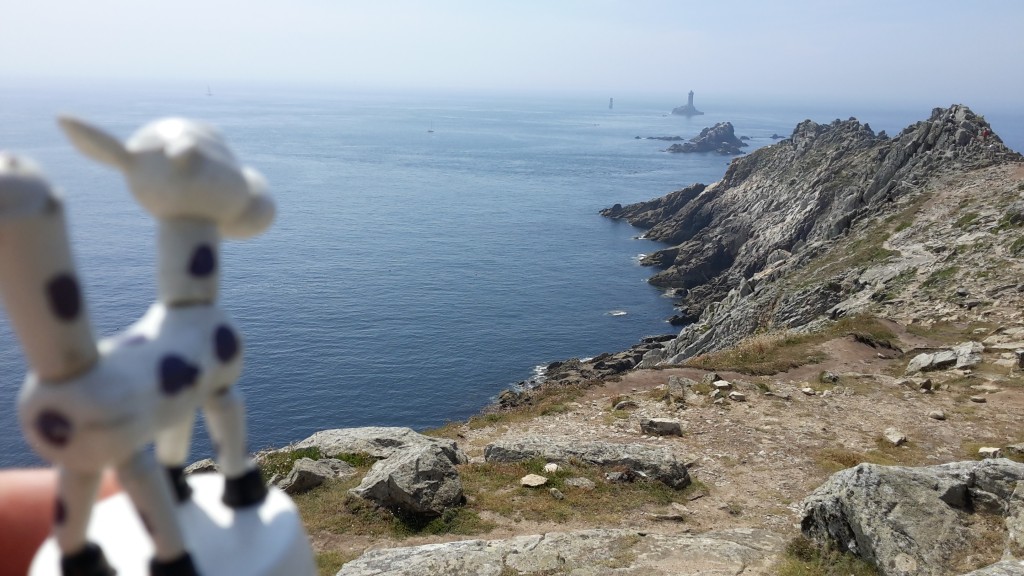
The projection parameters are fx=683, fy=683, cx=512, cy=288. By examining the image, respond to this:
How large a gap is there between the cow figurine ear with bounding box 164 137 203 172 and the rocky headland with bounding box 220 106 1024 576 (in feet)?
23.5

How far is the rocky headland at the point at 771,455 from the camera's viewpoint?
9984 millimetres

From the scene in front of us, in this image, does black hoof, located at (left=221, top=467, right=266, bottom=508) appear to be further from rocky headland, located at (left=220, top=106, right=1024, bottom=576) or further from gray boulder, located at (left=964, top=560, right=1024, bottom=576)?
gray boulder, located at (left=964, top=560, right=1024, bottom=576)

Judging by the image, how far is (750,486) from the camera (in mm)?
14273

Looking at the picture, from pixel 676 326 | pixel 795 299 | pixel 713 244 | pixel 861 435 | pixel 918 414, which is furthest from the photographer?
pixel 713 244

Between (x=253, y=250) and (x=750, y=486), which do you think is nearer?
(x=750, y=486)

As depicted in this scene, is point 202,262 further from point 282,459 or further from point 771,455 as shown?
point 771,455

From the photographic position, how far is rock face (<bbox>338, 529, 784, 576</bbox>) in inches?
370

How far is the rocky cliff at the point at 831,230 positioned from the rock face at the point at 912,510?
2192 centimetres

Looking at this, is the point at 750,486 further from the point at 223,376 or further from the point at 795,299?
the point at 795,299

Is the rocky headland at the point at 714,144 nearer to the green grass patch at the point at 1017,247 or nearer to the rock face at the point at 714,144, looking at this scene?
the rock face at the point at 714,144

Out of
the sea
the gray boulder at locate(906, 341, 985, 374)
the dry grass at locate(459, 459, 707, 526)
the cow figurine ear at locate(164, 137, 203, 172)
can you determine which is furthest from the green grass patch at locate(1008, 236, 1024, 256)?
the cow figurine ear at locate(164, 137, 203, 172)

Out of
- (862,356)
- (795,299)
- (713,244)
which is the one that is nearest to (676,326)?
(713,244)

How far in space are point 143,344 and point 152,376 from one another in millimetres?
197

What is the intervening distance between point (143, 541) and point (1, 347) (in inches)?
2194
